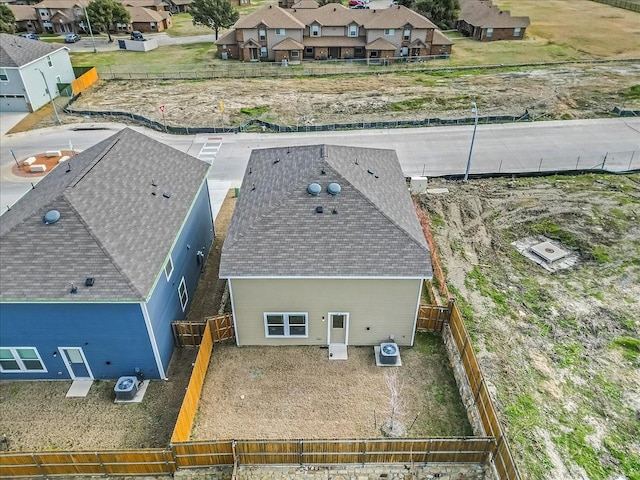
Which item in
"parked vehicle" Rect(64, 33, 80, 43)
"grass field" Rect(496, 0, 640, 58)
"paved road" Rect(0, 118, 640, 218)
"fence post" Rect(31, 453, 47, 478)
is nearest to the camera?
"fence post" Rect(31, 453, 47, 478)

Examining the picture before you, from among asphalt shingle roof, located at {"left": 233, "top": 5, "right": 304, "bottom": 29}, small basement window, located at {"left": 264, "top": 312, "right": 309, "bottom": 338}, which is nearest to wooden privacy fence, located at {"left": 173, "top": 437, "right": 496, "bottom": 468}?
small basement window, located at {"left": 264, "top": 312, "right": 309, "bottom": 338}

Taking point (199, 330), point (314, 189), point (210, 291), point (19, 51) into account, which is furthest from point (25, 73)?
point (314, 189)

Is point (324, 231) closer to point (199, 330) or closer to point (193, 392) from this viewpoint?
point (199, 330)

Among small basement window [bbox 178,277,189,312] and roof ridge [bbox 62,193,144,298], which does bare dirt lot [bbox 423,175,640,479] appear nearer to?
small basement window [bbox 178,277,189,312]

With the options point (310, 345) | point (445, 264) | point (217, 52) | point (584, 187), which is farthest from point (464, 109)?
point (217, 52)

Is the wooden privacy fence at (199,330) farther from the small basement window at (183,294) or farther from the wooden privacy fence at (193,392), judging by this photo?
the small basement window at (183,294)

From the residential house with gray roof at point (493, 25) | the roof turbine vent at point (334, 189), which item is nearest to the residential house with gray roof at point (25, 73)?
the roof turbine vent at point (334, 189)

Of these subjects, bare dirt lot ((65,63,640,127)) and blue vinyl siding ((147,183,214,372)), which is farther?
bare dirt lot ((65,63,640,127))
